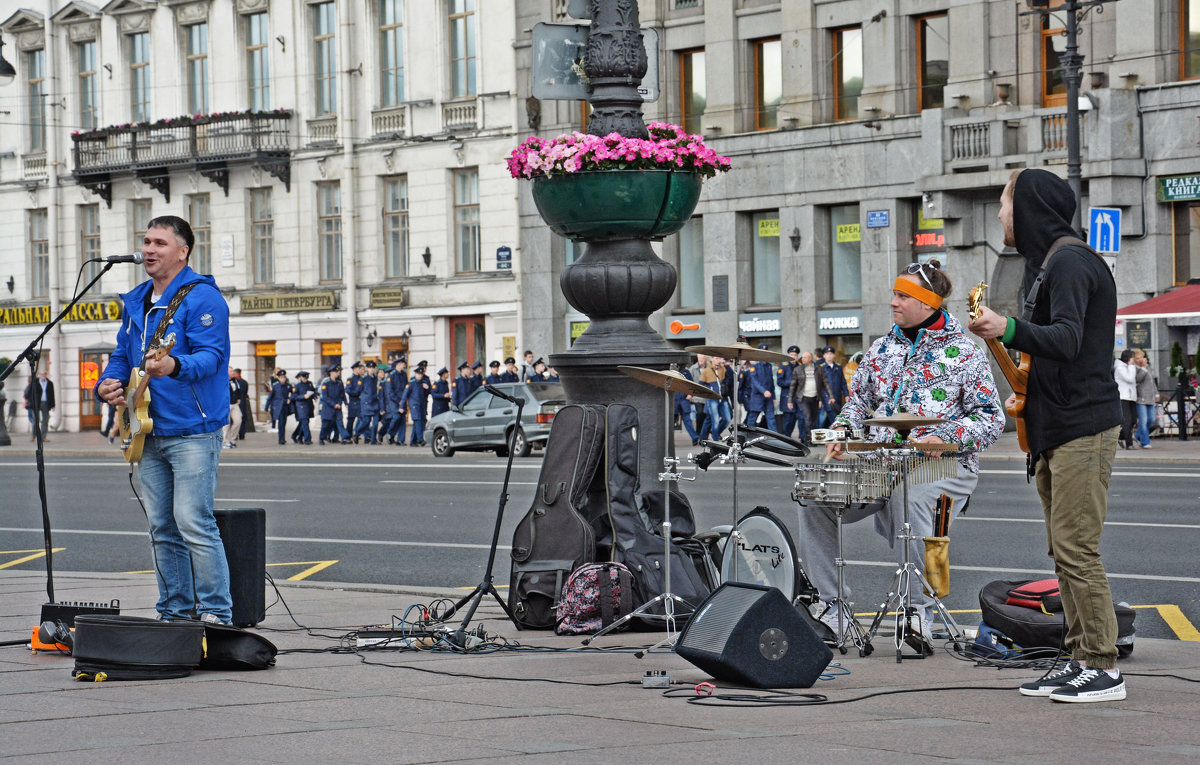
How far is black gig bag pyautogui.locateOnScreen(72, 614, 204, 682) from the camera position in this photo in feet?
25.4

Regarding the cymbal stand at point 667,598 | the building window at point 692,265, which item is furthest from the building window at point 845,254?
the cymbal stand at point 667,598

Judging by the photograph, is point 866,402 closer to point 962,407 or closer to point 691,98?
point 962,407

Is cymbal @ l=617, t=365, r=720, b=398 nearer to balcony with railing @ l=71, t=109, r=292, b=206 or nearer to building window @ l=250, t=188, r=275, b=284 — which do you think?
balcony with railing @ l=71, t=109, r=292, b=206

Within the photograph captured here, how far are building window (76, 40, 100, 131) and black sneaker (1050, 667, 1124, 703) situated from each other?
1884 inches

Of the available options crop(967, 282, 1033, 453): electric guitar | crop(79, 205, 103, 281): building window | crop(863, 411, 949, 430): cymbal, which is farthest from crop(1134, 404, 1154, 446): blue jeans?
crop(79, 205, 103, 281): building window

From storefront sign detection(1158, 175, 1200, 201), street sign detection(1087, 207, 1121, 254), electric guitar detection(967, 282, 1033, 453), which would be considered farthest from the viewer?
storefront sign detection(1158, 175, 1200, 201)

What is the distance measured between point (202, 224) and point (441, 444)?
1957 centimetres

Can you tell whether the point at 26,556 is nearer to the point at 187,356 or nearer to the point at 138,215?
the point at 187,356

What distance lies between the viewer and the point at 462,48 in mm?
43750

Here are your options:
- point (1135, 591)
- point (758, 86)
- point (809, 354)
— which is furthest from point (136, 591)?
point (758, 86)

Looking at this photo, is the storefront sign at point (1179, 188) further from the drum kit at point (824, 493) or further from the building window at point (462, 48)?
the drum kit at point (824, 493)

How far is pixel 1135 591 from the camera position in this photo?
449 inches

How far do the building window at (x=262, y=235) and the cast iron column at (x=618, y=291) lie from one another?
3801 centimetres

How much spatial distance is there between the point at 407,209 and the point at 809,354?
49.2 feet
